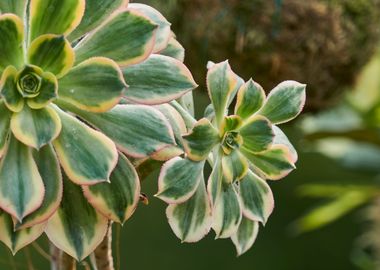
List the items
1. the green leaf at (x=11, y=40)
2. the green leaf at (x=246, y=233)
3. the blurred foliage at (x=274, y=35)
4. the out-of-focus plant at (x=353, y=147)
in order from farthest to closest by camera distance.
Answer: the out-of-focus plant at (x=353, y=147) → the blurred foliage at (x=274, y=35) → the green leaf at (x=246, y=233) → the green leaf at (x=11, y=40)

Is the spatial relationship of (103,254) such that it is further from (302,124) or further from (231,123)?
(302,124)

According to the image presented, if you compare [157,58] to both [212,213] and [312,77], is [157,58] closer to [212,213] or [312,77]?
[212,213]

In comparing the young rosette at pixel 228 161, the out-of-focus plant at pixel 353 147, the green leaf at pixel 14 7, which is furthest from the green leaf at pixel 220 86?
the out-of-focus plant at pixel 353 147

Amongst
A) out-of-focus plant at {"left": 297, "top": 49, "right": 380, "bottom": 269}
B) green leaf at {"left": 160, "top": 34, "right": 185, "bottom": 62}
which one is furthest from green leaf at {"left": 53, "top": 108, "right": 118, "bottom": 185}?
out-of-focus plant at {"left": 297, "top": 49, "right": 380, "bottom": 269}

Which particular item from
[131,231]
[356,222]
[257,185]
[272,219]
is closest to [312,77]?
[257,185]

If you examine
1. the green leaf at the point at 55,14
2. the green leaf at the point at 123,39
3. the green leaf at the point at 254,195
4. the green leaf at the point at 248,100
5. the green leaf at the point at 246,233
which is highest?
the green leaf at the point at 55,14

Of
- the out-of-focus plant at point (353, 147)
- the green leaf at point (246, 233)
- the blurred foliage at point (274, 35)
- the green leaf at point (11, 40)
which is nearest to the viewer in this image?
the green leaf at point (11, 40)

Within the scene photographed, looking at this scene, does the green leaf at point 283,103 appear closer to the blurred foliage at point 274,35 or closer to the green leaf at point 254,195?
the green leaf at point 254,195

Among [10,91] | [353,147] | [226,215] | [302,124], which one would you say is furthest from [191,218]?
[353,147]
